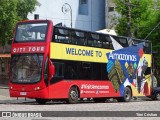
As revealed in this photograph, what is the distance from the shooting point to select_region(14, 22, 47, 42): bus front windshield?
22.5m

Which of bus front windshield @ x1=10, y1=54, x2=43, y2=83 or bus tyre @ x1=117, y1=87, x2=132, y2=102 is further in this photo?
bus tyre @ x1=117, y1=87, x2=132, y2=102

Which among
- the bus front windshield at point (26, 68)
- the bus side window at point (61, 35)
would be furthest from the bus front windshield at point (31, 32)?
→ the bus front windshield at point (26, 68)

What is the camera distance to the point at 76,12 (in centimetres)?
6494

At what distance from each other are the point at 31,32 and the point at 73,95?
164 inches

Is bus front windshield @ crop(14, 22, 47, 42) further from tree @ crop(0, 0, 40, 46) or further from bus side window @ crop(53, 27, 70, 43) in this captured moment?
tree @ crop(0, 0, 40, 46)

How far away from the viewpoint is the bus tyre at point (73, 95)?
77.9 ft

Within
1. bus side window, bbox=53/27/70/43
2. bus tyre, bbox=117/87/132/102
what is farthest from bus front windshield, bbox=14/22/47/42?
bus tyre, bbox=117/87/132/102

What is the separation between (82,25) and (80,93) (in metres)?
42.0

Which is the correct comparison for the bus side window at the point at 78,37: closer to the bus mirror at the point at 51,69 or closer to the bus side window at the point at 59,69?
the bus side window at the point at 59,69

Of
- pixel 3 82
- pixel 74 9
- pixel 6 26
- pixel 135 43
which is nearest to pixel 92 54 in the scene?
pixel 135 43

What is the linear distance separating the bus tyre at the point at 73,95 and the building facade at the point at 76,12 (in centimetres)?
3368

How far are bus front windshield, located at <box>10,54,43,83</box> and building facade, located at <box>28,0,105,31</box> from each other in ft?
112

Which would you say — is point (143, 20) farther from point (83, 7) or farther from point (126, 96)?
point (83, 7)

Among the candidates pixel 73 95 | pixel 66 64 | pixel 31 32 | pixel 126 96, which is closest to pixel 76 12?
pixel 126 96
